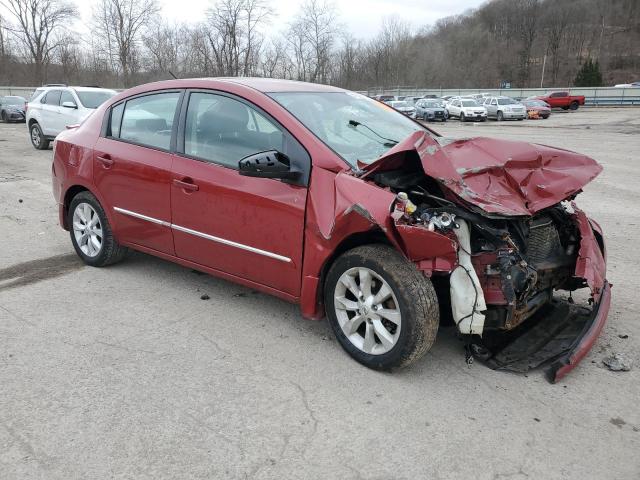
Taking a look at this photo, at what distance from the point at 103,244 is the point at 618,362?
426 centimetres

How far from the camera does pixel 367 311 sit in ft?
11.0

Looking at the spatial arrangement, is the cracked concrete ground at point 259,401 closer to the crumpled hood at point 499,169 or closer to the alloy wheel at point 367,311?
the alloy wheel at point 367,311

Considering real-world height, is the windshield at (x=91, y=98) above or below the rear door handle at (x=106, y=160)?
above

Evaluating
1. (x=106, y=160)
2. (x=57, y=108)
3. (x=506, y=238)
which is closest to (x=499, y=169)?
(x=506, y=238)

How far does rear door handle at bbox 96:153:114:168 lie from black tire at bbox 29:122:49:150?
12.1 metres

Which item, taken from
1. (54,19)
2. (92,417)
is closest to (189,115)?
(92,417)

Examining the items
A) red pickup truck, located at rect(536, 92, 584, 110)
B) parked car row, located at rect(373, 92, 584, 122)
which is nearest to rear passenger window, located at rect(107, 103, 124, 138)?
parked car row, located at rect(373, 92, 584, 122)

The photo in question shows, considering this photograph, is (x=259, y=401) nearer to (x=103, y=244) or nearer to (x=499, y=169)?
(x=499, y=169)

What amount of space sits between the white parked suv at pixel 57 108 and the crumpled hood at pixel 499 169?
1234 centimetres

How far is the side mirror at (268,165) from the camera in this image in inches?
136

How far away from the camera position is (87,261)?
5293mm

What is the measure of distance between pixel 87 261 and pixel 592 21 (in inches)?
5050

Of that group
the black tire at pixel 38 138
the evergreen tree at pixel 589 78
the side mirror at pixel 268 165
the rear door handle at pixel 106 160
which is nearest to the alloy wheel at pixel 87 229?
the rear door handle at pixel 106 160

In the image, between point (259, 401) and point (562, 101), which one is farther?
point (562, 101)
